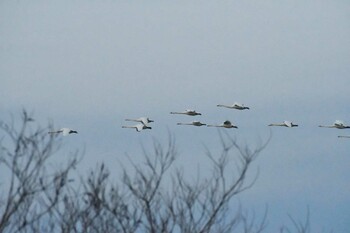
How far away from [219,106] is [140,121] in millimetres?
1521

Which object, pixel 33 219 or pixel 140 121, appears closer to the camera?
pixel 33 219

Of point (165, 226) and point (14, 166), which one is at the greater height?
point (14, 166)

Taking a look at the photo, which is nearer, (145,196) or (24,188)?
(24,188)

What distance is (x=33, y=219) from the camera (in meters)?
13.1

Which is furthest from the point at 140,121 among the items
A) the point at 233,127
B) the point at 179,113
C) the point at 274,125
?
the point at 274,125

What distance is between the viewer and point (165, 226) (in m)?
14.2

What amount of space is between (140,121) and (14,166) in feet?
8.40

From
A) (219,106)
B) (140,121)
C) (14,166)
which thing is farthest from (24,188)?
(219,106)

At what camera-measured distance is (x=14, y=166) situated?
12.8m

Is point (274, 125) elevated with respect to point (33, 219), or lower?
elevated

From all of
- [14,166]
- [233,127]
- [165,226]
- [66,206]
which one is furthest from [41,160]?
[233,127]

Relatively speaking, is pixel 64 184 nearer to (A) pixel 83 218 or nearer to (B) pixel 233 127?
(A) pixel 83 218

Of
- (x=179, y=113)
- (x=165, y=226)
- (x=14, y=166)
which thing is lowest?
(x=165, y=226)

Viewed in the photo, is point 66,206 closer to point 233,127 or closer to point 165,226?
point 165,226
